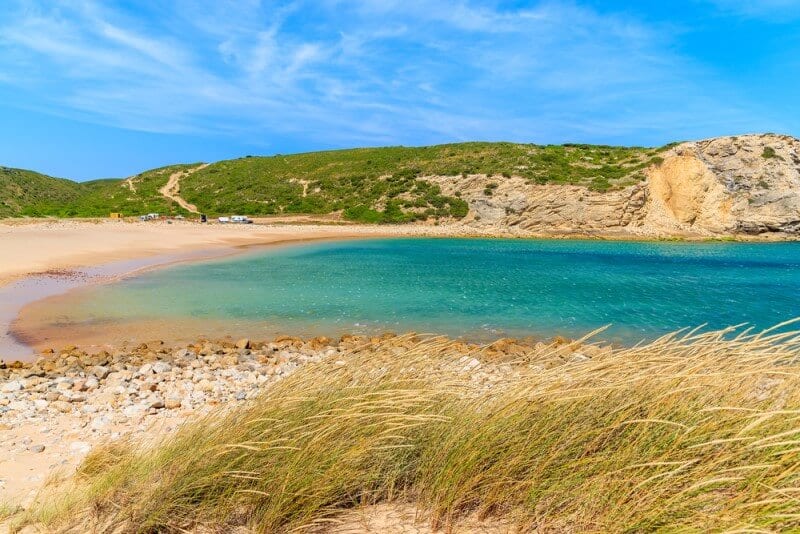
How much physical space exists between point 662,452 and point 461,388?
5.51 feet

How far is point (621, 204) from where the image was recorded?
54.8 meters

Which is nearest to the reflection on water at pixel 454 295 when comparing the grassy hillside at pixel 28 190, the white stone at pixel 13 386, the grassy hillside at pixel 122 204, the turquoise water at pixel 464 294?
the turquoise water at pixel 464 294

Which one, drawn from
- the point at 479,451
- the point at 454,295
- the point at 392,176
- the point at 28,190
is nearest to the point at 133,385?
the point at 479,451

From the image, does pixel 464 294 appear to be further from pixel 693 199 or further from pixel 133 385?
pixel 693 199

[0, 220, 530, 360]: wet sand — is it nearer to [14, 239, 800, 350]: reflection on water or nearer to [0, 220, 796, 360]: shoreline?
[0, 220, 796, 360]: shoreline

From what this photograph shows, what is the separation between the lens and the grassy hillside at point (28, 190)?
70188mm

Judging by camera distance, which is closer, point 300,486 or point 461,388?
point 300,486

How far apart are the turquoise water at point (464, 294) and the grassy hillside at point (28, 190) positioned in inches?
2238

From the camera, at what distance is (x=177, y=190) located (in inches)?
2982

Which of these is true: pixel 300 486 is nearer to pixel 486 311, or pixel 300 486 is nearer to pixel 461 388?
pixel 461 388

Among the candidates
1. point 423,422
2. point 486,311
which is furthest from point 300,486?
point 486,311

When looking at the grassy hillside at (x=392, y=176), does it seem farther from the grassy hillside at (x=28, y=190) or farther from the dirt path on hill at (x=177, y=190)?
the grassy hillside at (x=28, y=190)

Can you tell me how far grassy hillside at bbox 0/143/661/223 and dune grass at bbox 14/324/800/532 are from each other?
186 ft

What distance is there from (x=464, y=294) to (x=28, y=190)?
304ft
